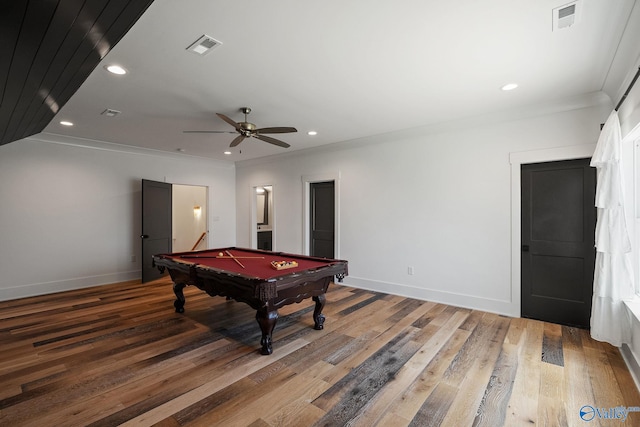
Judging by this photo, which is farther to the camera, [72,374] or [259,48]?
[72,374]

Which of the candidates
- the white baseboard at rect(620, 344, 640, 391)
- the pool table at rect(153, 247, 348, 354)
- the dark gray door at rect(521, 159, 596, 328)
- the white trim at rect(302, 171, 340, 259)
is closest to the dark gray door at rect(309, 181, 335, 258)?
the white trim at rect(302, 171, 340, 259)

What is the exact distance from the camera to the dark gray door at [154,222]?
5.62 m

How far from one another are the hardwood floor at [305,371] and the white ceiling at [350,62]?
103 inches

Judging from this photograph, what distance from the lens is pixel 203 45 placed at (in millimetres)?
2217

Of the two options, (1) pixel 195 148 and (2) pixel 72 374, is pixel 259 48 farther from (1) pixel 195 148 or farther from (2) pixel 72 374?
(1) pixel 195 148

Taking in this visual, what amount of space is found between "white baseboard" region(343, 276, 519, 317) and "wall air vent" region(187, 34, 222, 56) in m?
4.11

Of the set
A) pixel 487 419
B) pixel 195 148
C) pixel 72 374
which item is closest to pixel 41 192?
pixel 195 148

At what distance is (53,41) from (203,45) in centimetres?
89

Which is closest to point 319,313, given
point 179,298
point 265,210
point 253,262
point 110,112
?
point 253,262

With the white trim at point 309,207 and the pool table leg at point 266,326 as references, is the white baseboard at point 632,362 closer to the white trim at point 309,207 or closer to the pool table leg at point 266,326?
the pool table leg at point 266,326

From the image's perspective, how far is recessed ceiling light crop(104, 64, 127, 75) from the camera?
2.54 metres

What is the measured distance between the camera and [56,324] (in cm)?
354

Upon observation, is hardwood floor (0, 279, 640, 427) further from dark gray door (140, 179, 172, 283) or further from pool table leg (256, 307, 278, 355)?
dark gray door (140, 179, 172, 283)

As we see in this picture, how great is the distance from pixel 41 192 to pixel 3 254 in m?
1.09
